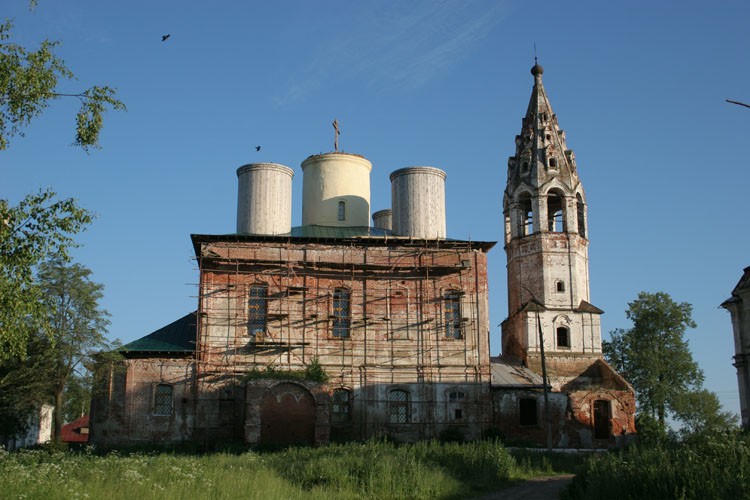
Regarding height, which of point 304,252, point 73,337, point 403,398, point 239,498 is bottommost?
point 239,498

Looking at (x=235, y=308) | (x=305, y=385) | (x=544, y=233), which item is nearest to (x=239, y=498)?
(x=305, y=385)

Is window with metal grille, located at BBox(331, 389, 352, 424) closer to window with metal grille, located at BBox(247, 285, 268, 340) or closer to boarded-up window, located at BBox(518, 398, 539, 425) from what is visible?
window with metal grille, located at BBox(247, 285, 268, 340)

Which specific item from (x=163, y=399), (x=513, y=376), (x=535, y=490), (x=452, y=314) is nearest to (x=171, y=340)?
(x=163, y=399)

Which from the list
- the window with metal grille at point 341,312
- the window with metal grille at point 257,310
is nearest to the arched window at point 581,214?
the window with metal grille at point 341,312

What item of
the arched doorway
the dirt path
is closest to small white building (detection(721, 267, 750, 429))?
the dirt path

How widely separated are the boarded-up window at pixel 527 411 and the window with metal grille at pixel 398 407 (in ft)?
15.1

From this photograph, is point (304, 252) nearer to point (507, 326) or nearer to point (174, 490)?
point (507, 326)

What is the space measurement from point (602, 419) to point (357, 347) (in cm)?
1038

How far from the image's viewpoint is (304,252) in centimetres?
3192

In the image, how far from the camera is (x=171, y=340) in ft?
102

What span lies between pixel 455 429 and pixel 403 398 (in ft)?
7.12

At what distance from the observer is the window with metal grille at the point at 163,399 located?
1175 inches

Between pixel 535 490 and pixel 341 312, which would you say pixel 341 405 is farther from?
pixel 535 490

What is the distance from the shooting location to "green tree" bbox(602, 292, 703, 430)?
42000mm
